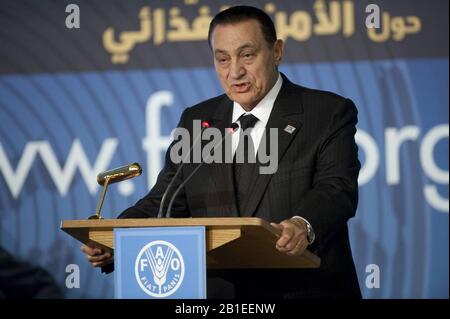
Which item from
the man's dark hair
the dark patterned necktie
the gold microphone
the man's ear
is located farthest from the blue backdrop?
the gold microphone

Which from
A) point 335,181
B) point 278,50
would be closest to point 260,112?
point 278,50

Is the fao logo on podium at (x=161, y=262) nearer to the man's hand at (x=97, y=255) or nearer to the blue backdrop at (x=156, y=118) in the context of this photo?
the man's hand at (x=97, y=255)

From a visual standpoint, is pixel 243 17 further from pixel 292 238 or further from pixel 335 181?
pixel 292 238

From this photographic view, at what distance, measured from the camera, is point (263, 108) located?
311cm

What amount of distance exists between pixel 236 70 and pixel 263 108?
0.16 metres

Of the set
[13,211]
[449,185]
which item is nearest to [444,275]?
[449,185]

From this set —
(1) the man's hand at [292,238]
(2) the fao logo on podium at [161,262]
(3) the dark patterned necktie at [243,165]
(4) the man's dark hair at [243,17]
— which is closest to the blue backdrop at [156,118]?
(4) the man's dark hair at [243,17]

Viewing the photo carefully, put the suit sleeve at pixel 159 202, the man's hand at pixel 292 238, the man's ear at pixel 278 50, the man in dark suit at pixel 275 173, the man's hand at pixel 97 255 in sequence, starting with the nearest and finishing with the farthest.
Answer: the man's hand at pixel 292 238
the man's hand at pixel 97 255
the man in dark suit at pixel 275 173
the suit sleeve at pixel 159 202
the man's ear at pixel 278 50

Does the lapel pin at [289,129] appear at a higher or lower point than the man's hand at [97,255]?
higher

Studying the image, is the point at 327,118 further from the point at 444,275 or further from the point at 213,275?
the point at 444,275

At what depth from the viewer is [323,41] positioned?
4633 millimetres

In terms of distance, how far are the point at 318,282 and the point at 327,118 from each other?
21.0 inches

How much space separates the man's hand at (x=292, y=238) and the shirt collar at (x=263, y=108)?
0.57 metres

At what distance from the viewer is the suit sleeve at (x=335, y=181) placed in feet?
9.04
